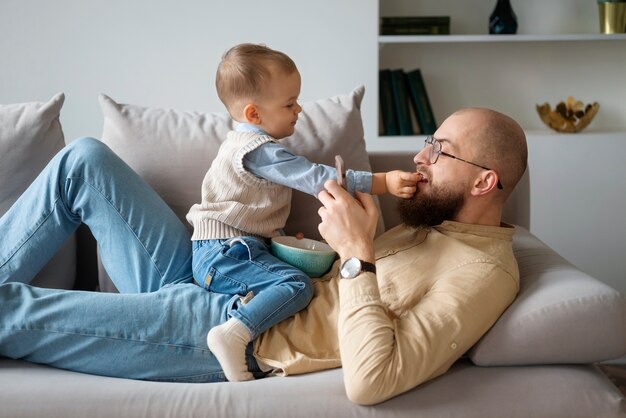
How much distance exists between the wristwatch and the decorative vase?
6.89 ft

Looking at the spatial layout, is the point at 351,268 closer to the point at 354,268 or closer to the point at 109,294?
the point at 354,268

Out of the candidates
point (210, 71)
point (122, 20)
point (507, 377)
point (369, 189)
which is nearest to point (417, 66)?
point (210, 71)

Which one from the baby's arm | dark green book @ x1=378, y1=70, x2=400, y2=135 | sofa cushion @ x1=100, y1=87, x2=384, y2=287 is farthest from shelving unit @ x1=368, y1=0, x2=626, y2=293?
the baby's arm

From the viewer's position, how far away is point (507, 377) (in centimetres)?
175

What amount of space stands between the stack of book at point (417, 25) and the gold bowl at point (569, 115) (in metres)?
0.54

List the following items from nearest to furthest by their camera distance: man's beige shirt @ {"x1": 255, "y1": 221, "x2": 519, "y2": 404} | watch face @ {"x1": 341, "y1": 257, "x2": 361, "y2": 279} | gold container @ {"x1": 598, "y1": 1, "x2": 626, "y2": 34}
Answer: man's beige shirt @ {"x1": 255, "y1": 221, "x2": 519, "y2": 404}
watch face @ {"x1": 341, "y1": 257, "x2": 361, "y2": 279}
gold container @ {"x1": 598, "y1": 1, "x2": 626, "y2": 34}

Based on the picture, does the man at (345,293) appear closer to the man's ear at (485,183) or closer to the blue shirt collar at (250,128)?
the man's ear at (485,183)

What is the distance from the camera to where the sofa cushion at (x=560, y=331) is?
174cm

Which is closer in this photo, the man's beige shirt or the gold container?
the man's beige shirt

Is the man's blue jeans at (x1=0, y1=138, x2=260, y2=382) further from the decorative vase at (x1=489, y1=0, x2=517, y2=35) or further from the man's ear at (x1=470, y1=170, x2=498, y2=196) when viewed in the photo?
the decorative vase at (x1=489, y1=0, x2=517, y2=35)

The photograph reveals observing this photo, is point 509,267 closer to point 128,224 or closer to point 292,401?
point 292,401

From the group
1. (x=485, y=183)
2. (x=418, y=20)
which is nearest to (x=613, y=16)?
(x=418, y=20)

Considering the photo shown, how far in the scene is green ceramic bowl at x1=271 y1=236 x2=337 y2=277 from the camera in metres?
2.04

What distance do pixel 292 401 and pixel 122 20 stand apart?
7.21ft
